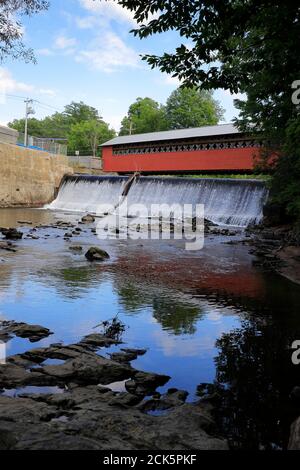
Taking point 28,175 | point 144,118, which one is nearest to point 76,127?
point 144,118

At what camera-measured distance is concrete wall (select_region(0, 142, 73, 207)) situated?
30.9 m

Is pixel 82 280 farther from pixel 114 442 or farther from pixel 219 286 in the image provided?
pixel 114 442

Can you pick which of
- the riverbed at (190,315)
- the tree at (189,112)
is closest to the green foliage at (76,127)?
the tree at (189,112)

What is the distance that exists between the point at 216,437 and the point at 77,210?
29.7m

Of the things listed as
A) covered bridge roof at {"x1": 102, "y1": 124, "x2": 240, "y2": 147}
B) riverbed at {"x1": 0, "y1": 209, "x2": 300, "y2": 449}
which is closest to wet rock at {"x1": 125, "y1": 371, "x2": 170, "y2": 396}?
riverbed at {"x1": 0, "y1": 209, "x2": 300, "y2": 449}

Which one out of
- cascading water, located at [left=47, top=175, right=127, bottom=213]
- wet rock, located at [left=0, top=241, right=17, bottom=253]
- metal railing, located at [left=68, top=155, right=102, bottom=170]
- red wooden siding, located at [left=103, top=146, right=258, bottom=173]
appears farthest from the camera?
metal railing, located at [left=68, top=155, right=102, bottom=170]

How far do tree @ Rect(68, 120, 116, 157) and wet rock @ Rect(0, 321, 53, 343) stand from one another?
59927 millimetres

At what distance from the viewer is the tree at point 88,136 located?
214 ft

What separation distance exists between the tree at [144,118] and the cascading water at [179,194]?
28.3 meters

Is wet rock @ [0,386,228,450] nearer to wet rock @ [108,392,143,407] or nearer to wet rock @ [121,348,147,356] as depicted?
wet rock @ [108,392,143,407]

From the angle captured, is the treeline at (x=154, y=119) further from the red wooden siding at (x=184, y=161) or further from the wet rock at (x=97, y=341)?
the wet rock at (x=97, y=341)

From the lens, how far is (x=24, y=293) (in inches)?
325

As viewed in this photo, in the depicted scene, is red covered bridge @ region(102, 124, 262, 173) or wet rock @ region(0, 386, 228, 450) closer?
wet rock @ region(0, 386, 228, 450)
